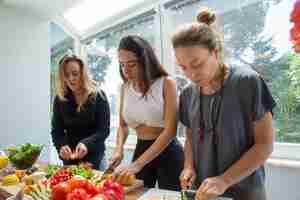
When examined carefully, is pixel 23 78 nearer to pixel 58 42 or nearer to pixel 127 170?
pixel 58 42

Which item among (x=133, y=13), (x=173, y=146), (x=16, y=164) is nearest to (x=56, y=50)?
(x=133, y=13)

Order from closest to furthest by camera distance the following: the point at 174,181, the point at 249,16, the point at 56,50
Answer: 1. the point at 174,181
2. the point at 249,16
3. the point at 56,50

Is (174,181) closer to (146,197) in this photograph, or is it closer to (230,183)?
(146,197)

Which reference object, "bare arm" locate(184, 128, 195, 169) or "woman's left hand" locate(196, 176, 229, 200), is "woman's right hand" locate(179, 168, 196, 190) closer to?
"bare arm" locate(184, 128, 195, 169)

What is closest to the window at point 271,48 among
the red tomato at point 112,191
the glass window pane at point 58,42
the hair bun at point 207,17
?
the hair bun at point 207,17

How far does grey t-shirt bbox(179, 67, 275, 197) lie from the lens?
921 millimetres

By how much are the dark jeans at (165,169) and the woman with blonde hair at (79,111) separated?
1.28ft

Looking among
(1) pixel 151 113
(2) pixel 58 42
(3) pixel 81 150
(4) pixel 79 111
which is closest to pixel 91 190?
(1) pixel 151 113

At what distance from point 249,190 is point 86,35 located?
2.76 metres

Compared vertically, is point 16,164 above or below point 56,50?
below

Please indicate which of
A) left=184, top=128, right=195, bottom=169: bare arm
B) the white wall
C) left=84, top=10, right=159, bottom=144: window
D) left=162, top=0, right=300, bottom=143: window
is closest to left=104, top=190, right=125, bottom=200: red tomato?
left=184, top=128, right=195, bottom=169: bare arm

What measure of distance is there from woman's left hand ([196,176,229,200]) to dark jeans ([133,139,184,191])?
0.45 metres

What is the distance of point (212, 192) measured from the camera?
832mm

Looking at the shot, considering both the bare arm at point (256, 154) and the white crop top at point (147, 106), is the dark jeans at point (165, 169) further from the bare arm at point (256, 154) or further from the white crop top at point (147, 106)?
the bare arm at point (256, 154)
